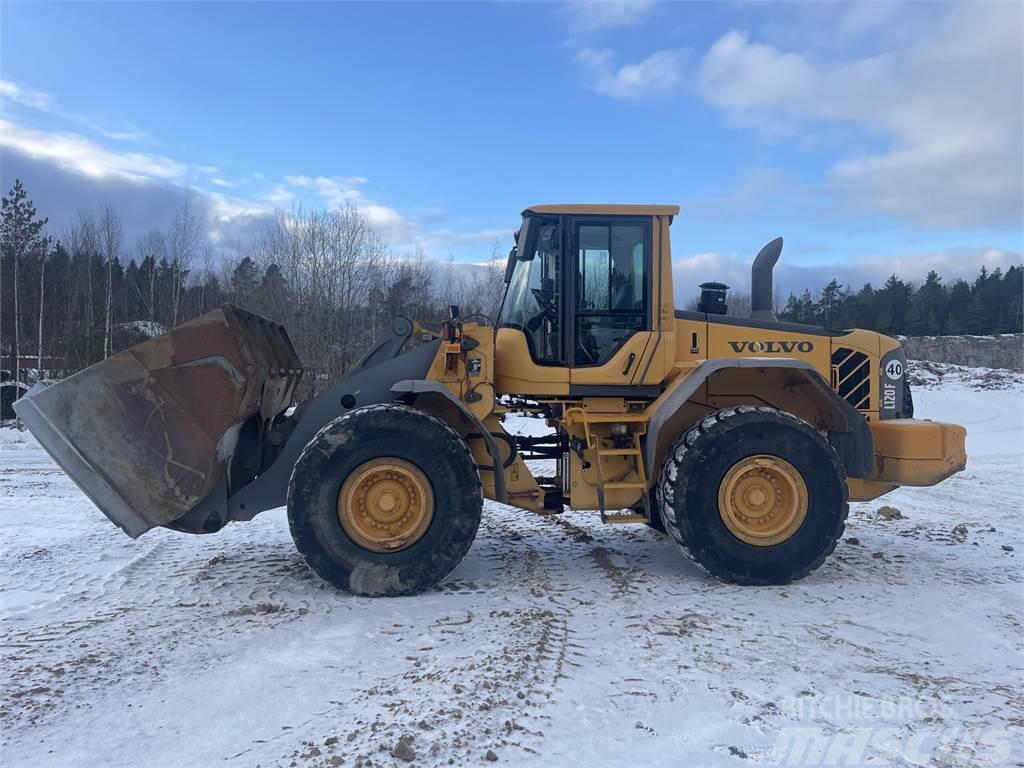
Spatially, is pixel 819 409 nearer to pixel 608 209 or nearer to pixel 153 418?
pixel 608 209

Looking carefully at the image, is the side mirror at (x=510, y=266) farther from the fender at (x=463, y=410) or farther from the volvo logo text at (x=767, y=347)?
the volvo logo text at (x=767, y=347)

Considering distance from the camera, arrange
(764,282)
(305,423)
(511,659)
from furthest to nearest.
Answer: (764,282), (305,423), (511,659)

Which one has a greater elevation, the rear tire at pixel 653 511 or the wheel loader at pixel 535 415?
the wheel loader at pixel 535 415

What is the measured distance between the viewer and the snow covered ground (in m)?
2.96

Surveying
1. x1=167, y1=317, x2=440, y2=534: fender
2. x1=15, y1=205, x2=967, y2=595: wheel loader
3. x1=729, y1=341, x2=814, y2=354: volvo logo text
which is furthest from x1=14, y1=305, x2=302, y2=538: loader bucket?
x1=729, y1=341, x2=814, y2=354: volvo logo text

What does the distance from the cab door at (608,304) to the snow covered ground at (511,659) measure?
5.04 feet

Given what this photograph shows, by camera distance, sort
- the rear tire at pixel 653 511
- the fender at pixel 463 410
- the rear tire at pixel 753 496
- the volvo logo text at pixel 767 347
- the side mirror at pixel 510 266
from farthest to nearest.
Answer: the side mirror at pixel 510 266 → the volvo logo text at pixel 767 347 → the rear tire at pixel 653 511 → the fender at pixel 463 410 → the rear tire at pixel 753 496

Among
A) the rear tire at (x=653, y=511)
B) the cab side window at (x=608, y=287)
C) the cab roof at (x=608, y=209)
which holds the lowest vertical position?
the rear tire at (x=653, y=511)

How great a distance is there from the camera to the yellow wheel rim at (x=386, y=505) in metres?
4.98

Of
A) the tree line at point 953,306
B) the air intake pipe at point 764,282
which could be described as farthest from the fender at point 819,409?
the tree line at point 953,306

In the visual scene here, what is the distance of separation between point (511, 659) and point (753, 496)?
2360 mm

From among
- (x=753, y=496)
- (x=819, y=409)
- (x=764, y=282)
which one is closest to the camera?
(x=753, y=496)

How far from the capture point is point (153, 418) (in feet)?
15.8

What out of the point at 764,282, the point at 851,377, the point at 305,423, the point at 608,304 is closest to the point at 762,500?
the point at 851,377
